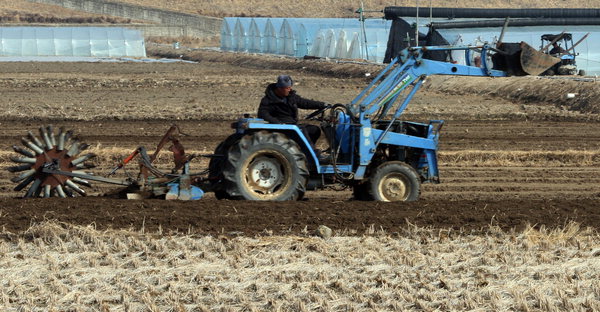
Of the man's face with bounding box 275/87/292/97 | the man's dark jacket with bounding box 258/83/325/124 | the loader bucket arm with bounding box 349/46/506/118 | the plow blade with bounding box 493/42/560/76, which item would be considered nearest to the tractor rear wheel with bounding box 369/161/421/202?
the loader bucket arm with bounding box 349/46/506/118

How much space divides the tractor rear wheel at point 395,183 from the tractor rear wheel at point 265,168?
3.24 feet

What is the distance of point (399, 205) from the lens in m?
11.4

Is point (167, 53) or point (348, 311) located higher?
point (167, 53)

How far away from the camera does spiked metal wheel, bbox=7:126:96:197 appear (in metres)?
11.3

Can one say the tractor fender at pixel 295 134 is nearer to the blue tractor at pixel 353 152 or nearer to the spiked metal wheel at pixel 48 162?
the blue tractor at pixel 353 152

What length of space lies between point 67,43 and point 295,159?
1741 inches

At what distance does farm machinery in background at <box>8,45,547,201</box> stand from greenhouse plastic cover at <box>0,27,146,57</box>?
42113mm

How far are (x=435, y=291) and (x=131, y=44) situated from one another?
47.5 meters

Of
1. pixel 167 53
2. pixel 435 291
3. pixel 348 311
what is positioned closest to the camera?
pixel 348 311

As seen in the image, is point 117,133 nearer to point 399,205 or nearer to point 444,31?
point 399,205

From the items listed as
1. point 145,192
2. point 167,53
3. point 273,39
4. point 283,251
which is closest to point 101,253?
point 283,251

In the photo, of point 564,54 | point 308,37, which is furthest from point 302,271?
point 308,37

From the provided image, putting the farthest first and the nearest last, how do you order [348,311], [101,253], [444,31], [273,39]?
1. [273,39]
2. [444,31]
3. [101,253]
4. [348,311]

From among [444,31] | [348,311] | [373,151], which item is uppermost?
[444,31]
